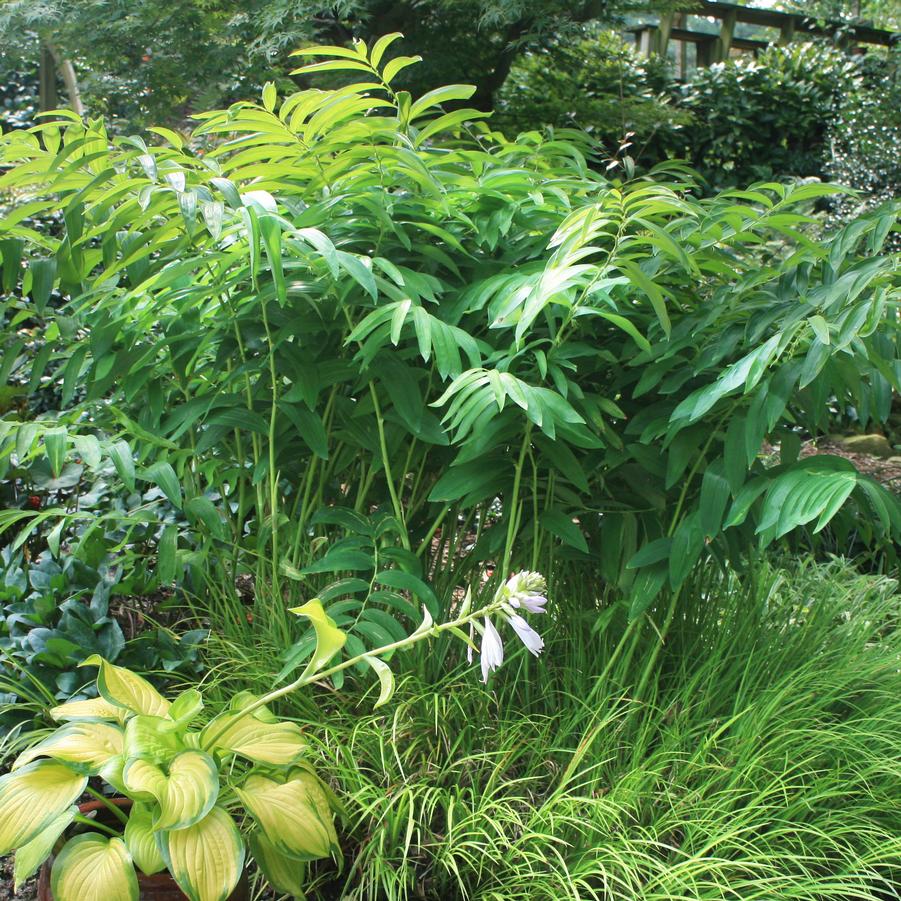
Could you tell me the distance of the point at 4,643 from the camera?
240cm

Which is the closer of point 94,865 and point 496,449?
point 94,865

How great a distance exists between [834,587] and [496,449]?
1.64m

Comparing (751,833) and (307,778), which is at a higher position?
(307,778)

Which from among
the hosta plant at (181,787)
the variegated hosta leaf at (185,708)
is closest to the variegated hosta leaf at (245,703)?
the hosta plant at (181,787)

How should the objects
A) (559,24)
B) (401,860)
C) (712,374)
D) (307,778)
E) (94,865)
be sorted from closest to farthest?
(94,865), (307,778), (401,860), (712,374), (559,24)

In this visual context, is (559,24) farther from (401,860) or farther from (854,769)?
(401,860)

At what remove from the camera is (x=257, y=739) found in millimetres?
1657

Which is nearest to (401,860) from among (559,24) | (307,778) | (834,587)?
(307,778)

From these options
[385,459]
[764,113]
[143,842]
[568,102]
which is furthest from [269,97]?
[764,113]

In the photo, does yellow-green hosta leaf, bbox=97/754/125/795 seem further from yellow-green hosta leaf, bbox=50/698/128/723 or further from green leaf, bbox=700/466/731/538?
green leaf, bbox=700/466/731/538

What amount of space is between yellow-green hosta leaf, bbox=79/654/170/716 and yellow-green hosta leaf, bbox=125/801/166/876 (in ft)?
0.54

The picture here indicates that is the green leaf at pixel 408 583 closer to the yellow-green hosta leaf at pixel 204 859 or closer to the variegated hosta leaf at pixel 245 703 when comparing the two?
the variegated hosta leaf at pixel 245 703

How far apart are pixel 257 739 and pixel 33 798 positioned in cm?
36

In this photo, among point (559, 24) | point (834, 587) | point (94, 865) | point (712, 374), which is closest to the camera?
point (94, 865)
